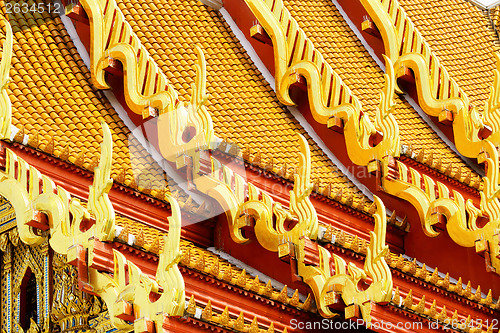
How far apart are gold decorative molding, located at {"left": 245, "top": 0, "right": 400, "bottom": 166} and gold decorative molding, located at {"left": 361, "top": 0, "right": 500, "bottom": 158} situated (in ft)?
3.81

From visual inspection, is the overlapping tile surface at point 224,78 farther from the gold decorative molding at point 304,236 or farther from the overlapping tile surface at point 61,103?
the gold decorative molding at point 304,236

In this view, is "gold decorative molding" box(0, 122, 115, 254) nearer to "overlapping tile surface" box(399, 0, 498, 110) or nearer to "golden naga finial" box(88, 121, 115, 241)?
"golden naga finial" box(88, 121, 115, 241)

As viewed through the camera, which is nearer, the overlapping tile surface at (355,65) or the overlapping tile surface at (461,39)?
the overlapping tile surface at (355,65)

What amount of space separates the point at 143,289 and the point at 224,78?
414 centimetres

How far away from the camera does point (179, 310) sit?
8953mm

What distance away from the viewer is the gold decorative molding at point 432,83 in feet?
42.4

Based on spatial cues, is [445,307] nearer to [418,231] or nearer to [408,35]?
[418,231]

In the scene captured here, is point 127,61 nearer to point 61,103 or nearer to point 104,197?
point 61,103

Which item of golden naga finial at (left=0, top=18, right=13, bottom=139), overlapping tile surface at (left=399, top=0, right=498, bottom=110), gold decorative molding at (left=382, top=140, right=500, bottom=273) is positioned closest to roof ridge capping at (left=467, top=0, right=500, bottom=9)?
overlapping tile surface at (left=399, top=0, right=498, bottom=110)

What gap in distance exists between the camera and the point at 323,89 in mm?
12391

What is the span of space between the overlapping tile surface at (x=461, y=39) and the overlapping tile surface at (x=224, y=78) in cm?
255

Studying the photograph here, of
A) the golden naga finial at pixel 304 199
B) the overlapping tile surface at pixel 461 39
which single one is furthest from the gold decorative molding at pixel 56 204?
the overlapping tile surface at pixel 461 39

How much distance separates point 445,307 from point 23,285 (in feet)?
10.6

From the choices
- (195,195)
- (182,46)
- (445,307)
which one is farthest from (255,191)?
(182,46)
